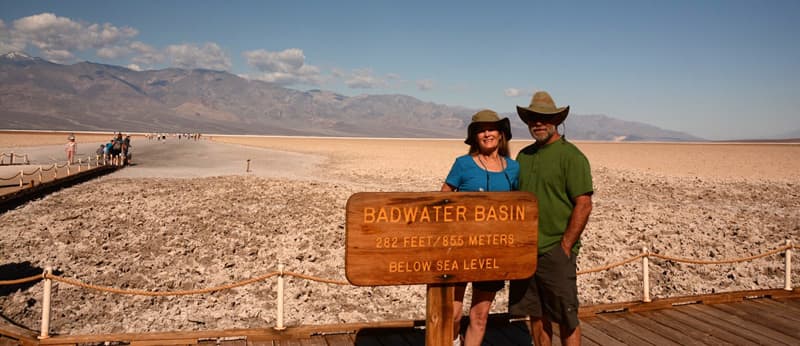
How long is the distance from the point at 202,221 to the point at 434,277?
13.9 metres

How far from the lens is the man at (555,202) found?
3.67m

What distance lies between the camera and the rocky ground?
10.1m

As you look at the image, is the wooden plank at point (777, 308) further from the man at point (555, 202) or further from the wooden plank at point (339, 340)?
the wooden plank at point (339, 340)

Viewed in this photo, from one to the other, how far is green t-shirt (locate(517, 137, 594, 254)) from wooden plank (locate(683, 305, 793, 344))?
3519 millimetres

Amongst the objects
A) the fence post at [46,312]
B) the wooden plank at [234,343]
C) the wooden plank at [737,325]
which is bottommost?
the wooden plank at [234,343]

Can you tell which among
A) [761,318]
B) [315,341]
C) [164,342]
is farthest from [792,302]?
[164,342]

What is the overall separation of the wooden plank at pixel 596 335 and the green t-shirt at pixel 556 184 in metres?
2.39

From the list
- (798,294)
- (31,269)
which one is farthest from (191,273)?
(798,294)

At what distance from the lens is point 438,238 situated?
3.18 metres

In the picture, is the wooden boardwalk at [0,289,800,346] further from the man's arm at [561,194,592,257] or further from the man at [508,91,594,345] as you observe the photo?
the man's arm at [561,194,592,257]

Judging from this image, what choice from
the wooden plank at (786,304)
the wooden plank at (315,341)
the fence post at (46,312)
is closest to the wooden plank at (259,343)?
the wooden plank at (315,341)

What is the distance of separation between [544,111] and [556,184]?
543mm

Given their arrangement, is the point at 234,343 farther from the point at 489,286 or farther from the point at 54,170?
the point at 54,170

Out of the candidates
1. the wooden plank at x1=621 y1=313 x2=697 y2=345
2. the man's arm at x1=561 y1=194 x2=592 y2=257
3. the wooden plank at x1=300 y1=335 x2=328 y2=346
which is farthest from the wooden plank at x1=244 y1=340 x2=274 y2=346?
the wooden plank at x1=621 y1=313 x2=697 y2=345
